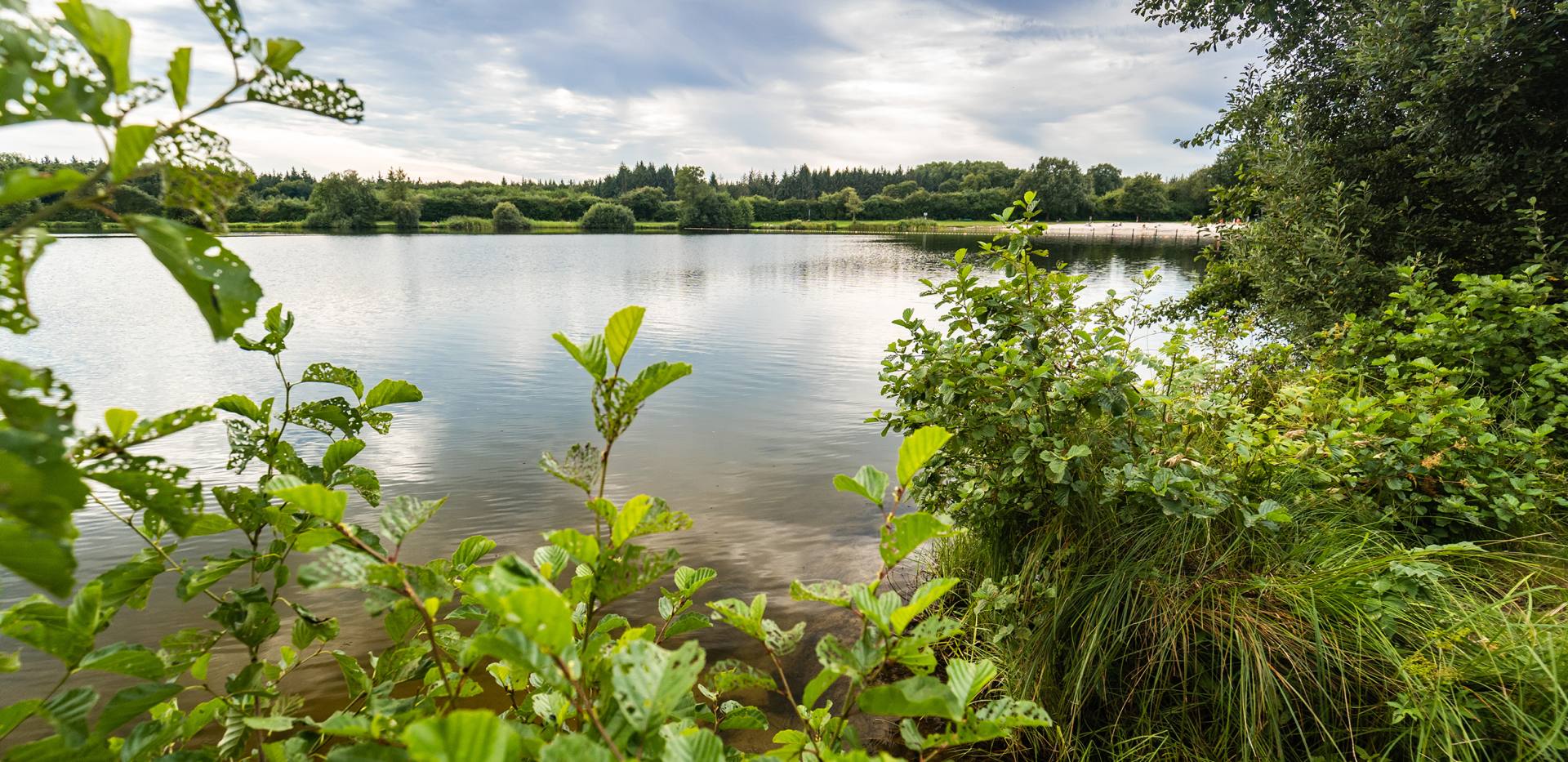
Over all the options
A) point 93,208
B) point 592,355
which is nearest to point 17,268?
point 93,208

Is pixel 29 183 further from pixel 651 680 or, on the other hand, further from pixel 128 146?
Result: pixel 651 680

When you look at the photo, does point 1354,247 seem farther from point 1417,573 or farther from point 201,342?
point 201,342

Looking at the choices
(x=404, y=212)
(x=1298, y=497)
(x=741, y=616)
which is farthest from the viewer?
(x=404, y=212)

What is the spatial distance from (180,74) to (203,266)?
23 centimetres

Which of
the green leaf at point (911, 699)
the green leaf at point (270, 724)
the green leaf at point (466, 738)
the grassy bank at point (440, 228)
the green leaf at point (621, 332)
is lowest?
the green leaf at point (270, 724)

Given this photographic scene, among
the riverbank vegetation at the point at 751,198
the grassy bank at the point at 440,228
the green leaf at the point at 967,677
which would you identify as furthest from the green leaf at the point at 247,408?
the riverbank vegetation at the point at 751,198

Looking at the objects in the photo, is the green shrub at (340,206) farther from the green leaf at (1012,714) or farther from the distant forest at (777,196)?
the green leaf at (1012,714)

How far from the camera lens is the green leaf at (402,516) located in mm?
938

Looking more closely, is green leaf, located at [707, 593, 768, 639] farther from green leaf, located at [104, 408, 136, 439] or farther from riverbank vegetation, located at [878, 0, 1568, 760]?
riverbank vegetation, located at [878, 0, 1568, 760]

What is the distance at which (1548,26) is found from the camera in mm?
4895

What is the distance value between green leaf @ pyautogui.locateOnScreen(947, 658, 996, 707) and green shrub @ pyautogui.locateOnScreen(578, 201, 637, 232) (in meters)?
96.9

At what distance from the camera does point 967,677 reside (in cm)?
110

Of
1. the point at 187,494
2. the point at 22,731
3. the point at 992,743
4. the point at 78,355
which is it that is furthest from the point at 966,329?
the point at 78,355

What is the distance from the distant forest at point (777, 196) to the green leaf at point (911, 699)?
66.8 m
